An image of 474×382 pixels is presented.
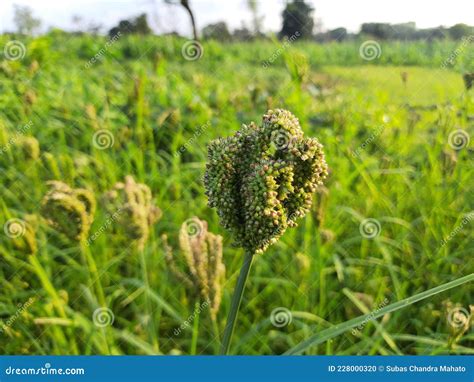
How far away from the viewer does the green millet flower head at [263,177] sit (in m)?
0.99

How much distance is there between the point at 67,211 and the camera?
5.08 ft

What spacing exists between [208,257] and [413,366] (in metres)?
1.07

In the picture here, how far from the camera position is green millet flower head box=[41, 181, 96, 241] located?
1.53 m

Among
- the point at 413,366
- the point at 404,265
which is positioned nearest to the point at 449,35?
the point at 404,265

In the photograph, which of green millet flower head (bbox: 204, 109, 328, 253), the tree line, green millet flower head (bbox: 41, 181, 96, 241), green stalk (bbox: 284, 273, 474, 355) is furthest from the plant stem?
the tree line

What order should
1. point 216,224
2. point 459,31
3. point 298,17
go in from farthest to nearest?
point 298,17 → point 459,31 → point 216,224

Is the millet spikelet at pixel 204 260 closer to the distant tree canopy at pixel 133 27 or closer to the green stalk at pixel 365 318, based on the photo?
the green stalk at pixel 365 318

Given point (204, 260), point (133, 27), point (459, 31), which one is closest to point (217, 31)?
point (133, 27)

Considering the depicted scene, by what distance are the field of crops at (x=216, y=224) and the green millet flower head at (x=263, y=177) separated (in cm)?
33

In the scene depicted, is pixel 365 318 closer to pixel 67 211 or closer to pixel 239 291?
pixel 239 291

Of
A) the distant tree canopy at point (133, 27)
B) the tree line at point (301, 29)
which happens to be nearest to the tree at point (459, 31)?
the tree line at point (301, 29)

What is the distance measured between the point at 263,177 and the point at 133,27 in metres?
3.35

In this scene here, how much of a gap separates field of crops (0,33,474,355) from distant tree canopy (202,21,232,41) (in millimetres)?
828

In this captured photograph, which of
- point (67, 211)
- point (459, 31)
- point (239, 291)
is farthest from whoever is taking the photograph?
point (459, 31)
